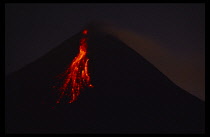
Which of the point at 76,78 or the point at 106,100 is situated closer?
the point at 106,100

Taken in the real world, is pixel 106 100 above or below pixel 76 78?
below

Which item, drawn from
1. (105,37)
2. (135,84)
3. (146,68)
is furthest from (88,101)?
(105,37)

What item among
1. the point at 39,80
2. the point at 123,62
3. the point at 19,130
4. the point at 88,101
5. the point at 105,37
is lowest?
the point at 19,130

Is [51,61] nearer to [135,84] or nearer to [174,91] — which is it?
[135,84]

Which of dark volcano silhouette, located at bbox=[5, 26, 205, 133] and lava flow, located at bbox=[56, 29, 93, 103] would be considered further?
lava flow, located at bbox=[56, 29, 93, 103]
